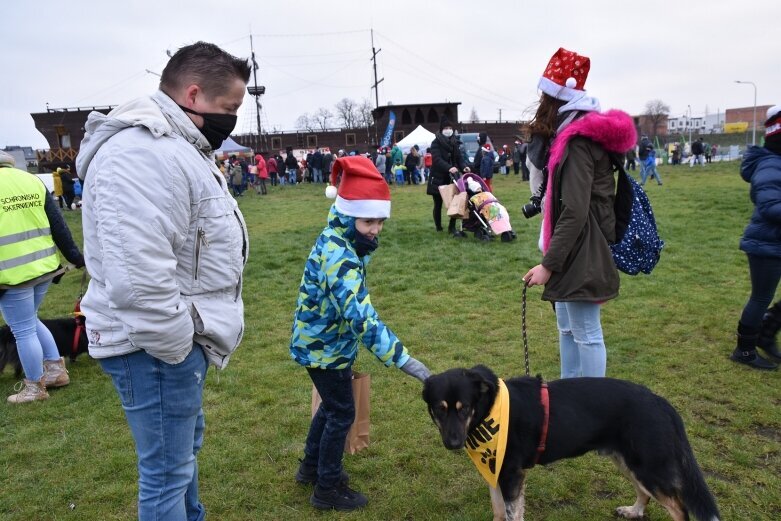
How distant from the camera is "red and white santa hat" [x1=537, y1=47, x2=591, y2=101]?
3.39 metres

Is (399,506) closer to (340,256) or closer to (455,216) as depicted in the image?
(340,256)

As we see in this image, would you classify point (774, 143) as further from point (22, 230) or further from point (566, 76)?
point (22, 230)

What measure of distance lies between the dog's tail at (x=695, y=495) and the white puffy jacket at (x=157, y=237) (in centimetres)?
227

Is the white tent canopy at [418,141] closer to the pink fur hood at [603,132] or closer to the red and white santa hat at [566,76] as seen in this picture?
the red and white santa hat at [566,76]

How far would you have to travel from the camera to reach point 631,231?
140 inches

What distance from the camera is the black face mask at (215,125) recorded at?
220 centimetres

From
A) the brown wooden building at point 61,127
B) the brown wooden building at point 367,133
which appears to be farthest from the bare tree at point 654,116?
the brown wooden building at point 61,127

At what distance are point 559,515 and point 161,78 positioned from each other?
306cm

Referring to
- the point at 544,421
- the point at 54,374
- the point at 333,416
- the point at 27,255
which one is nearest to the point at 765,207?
the point at 544,421

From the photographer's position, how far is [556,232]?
326cm

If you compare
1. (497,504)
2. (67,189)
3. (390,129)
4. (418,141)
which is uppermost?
(390,129)

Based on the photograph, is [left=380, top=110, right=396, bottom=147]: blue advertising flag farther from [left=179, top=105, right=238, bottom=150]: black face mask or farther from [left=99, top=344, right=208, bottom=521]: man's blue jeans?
[left=99, top=344, right=208, bottom=521]: man's blue jeans

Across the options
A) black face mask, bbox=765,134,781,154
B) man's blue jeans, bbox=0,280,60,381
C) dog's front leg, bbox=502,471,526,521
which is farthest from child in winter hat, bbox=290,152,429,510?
black face mask, bbox=765,134,781,154

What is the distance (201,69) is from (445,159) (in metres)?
9.29
